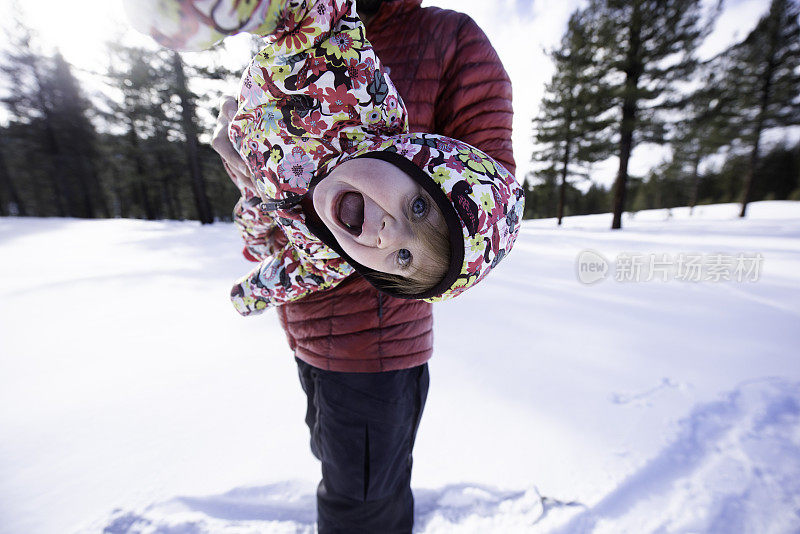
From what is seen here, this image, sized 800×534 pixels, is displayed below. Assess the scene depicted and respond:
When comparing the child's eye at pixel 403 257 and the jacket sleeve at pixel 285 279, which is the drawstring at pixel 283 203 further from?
the child's eye at pixel 403 257

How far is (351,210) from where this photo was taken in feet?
1.88

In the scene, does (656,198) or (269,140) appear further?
(656,198)

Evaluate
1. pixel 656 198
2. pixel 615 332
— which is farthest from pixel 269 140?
pixel 656 198

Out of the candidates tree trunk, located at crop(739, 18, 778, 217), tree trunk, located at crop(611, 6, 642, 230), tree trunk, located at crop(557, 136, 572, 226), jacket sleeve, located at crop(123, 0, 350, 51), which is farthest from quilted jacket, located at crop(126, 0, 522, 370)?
tree trunk, located at crop(739, 18, 778, 217)

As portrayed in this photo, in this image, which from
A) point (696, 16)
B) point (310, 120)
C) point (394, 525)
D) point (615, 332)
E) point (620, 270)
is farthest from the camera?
point (696, 16)

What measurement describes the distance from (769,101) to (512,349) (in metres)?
16.9

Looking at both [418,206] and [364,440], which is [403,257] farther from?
[364,440]

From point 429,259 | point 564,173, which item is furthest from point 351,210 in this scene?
point 564,173

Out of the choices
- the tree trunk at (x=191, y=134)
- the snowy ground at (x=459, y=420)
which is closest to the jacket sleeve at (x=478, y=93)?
the snowy ground at (x=459, y=420)

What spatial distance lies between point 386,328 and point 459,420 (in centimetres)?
91

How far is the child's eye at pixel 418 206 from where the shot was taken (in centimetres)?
54

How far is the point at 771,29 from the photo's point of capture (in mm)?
10688

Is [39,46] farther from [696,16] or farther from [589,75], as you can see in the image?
[696,16]

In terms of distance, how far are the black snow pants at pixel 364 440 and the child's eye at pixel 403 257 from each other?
417mm
